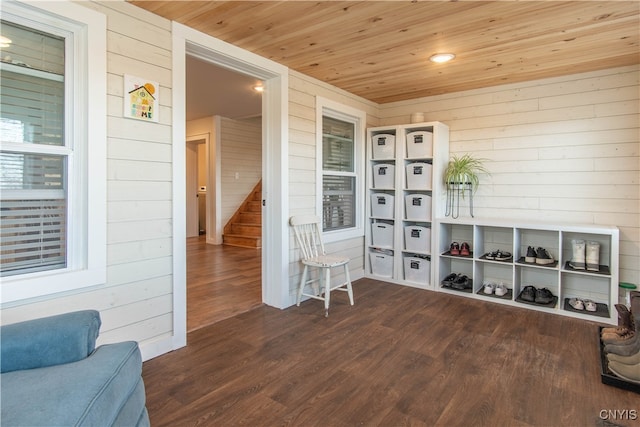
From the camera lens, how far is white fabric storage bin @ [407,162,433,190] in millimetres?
3863

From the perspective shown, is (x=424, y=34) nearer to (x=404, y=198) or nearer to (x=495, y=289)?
(x=404, y=198)

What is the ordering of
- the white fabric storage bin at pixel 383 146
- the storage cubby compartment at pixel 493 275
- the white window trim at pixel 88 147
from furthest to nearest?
1. the white fabric storage bin at pixel 383 146
2. the storage cubby compartment at pixel 493 275
3. the white window trim at pixel 88 147

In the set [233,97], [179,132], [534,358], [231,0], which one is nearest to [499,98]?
[534,358]

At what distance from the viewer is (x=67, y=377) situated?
115cm

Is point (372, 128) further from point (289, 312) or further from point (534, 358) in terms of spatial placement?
point (534, 358)

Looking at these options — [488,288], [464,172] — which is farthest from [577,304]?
[464,172]

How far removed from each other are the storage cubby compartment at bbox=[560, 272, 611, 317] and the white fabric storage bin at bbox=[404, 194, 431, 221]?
1.37 m

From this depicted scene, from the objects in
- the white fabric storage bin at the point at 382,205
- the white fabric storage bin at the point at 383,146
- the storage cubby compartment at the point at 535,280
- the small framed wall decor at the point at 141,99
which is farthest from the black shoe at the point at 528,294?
the small framed wall decor at the point at 141,99

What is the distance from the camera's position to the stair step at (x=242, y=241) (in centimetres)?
648

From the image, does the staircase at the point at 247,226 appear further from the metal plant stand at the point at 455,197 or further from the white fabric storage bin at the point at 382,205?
the metal plant stand at the point at 455,197

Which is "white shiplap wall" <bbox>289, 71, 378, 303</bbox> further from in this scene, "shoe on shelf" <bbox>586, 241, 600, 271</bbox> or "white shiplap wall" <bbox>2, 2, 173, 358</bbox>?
"shoe on shelf" <bbox>586, 241, 600, 271</bbox>

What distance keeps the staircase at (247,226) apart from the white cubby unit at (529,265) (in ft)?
11.9

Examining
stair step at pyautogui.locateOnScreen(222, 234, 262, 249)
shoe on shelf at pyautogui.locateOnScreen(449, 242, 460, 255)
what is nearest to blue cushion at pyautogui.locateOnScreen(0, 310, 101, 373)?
shoe on shelf at pyautogui.locateOnScreen(449, 242, 460, 255)

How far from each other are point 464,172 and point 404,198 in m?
0.68
